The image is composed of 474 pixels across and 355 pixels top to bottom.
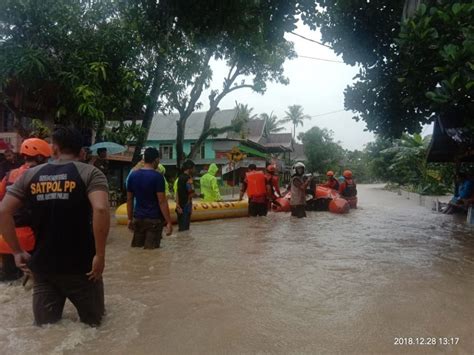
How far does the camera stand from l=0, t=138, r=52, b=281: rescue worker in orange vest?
4156 mm

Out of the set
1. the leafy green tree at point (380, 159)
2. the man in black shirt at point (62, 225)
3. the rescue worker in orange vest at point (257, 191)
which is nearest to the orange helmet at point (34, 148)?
the man in black shirt at point (62, 225)

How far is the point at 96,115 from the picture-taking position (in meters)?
9.44

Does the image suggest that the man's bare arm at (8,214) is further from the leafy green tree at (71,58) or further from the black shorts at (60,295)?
the leafy green tree at (71,58)

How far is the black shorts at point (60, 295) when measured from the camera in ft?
10.3

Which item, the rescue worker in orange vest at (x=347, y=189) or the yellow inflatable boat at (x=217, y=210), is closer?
the yellow inflatable boat at (x=217, y=210)

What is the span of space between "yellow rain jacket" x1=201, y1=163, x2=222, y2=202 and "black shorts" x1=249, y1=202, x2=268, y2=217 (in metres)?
1.04

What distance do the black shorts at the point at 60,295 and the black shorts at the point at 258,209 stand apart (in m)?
8.70

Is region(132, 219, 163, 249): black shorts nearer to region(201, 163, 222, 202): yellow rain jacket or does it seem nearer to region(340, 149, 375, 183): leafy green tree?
region(201, 163, 222, 202): yellow rain jacket

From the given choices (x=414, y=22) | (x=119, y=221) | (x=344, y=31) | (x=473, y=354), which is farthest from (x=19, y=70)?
(x=473, y=354)

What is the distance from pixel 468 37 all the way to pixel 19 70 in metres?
8.49

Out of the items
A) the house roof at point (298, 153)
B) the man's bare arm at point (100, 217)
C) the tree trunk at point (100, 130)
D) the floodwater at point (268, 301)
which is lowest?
the floodwater at point (268, 301)

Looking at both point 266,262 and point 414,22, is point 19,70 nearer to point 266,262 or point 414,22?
point 266,262

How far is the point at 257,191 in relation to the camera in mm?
11727

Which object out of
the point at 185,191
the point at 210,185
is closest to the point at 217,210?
the point at 210,185
